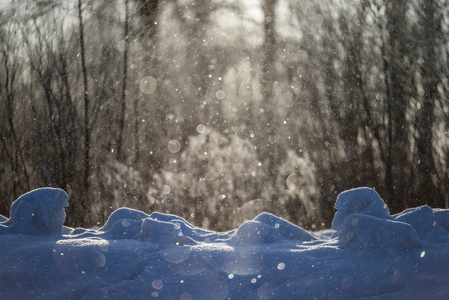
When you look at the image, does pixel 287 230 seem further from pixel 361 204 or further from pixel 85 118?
pixel 85 118

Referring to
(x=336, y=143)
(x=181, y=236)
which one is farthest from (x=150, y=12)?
(x=181, y=236)

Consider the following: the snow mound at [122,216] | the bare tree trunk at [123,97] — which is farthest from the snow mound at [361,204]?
the bare tree trunk at [123,97]

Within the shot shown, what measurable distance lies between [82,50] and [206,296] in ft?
12.9

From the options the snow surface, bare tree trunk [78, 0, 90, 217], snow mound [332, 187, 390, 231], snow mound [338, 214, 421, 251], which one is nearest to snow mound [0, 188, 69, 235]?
the snow surface

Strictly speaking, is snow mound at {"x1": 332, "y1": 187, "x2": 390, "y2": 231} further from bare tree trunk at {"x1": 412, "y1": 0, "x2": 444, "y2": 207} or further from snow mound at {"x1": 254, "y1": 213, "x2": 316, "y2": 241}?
bare tree trunk at {"x1": 412, "y1": 0, "x2": 444, "y2": 207}

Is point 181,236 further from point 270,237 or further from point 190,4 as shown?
point 190,4

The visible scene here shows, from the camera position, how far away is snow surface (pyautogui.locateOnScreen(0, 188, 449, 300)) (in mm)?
1705

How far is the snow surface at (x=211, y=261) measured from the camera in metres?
1.71

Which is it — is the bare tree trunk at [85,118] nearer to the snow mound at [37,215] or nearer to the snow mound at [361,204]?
the snow mound at [37,215]

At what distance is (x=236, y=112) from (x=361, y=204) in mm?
2062

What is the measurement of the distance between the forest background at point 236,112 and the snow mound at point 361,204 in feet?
4.22

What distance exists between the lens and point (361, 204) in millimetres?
2799

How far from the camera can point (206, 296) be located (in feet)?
5.52

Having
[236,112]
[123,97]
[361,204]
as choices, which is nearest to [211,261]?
[361,204]
